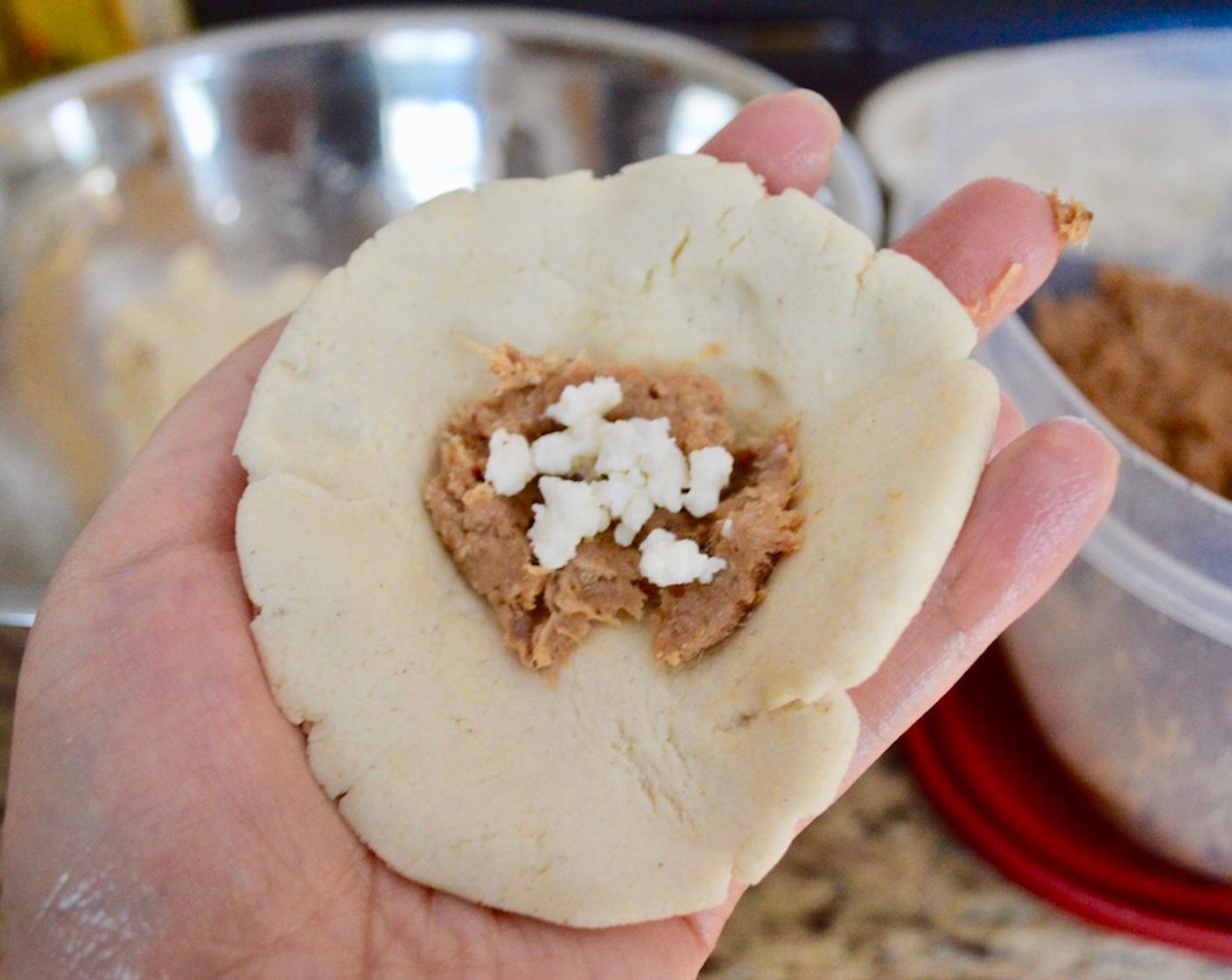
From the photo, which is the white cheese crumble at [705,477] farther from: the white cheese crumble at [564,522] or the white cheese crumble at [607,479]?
the white cheese crumble at [564,522]

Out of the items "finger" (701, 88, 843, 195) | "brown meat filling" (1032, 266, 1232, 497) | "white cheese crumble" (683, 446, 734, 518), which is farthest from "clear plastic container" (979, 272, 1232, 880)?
"white cheese crumble" (683, 446, 734, 518)

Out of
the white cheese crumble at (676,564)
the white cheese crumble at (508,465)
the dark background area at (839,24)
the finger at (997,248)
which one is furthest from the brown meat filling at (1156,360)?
the dark background area at (839,24)

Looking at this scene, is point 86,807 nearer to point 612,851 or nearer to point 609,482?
point 612,851

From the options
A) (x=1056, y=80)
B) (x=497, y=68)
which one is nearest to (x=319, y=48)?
(x=497, y=68)

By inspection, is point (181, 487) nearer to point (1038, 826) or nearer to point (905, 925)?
point (905, 925)

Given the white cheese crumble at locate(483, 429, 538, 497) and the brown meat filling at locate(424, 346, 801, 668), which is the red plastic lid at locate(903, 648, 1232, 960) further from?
the white cheese crumble at locate(483, 429, 538, 497)

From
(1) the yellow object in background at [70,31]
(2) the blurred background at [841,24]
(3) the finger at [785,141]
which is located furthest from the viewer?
(2) the blurred background at [841,24]
